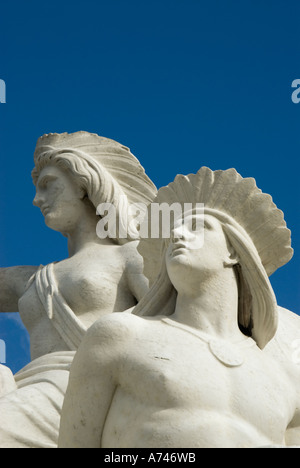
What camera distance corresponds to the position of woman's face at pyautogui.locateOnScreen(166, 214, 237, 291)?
5.82m

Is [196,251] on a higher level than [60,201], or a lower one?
lower

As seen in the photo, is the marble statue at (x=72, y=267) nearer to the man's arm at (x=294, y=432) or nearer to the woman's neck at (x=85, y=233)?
the woman's neck at (x=85, y=233)

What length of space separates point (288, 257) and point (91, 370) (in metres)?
1.57

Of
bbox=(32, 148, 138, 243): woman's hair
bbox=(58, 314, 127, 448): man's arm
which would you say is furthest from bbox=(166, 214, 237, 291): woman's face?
bbox=(32, 148, 138, 243): woman's hair

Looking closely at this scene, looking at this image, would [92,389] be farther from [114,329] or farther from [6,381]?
[6,381]

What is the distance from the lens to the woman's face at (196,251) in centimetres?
582

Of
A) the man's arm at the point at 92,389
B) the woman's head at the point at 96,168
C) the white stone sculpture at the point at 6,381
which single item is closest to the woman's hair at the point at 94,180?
the woman's head at the point at 96,168

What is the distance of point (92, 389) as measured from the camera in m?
5.39

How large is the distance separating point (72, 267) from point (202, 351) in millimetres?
2964

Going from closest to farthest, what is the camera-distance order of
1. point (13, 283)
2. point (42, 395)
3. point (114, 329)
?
point (114, 329) < point (42, 395) < point (13, 283)

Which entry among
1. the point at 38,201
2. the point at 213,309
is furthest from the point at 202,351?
the point at 38,201

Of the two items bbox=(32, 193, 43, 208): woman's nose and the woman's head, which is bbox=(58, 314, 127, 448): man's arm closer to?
the woman's head
